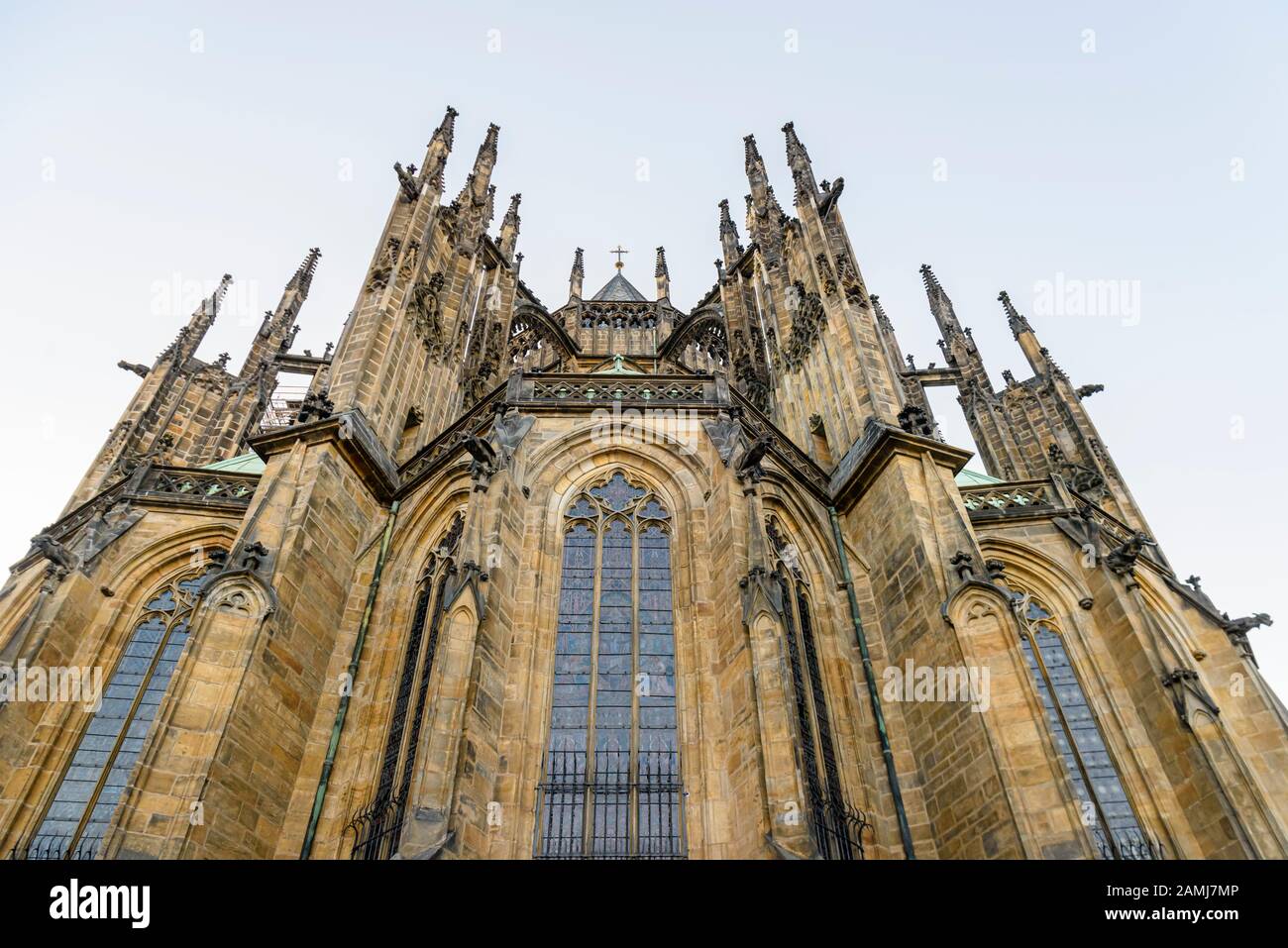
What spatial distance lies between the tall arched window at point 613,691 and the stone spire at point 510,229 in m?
14.4

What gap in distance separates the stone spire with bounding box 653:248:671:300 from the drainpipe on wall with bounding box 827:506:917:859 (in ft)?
84.1

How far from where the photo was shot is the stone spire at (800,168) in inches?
837

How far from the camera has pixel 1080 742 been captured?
1414 cm

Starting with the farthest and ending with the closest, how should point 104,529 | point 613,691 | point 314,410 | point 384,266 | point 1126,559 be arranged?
point 384,266
point 104,529
point 1126,559
point 314,410
point 613,691

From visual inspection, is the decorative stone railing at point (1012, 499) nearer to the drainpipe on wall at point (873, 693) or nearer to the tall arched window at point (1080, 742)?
the tall arched window at point (1080, 742)

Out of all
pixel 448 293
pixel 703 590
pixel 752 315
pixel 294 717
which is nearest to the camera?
pixel 294 717

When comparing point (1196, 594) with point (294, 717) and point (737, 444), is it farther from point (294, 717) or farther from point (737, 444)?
point (294, 717)

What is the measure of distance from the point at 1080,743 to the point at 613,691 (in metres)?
7.67

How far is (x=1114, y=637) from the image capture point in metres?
14.9

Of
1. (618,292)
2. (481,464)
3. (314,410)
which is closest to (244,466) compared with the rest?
(314,410)

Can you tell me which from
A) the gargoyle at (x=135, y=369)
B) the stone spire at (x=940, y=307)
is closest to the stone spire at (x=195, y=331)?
the gargoyle at (x=135, y=369)

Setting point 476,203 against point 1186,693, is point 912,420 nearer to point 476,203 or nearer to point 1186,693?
point 1186,693
